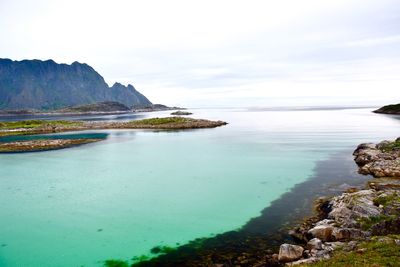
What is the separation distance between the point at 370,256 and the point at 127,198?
2064cm

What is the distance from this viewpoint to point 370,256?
1320 centimetres

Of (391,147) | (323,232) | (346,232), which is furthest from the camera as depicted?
(391,147)

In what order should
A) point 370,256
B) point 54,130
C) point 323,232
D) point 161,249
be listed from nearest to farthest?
point 370,256, point 323,232, point 161,249, point 54,130

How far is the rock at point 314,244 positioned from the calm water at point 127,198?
5.71 meters

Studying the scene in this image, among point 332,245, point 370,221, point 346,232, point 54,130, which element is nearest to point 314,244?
point 332,245

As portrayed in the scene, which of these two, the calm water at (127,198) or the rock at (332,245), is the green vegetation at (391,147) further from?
the rock at (332,245)

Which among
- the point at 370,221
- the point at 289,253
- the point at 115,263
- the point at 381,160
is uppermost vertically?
the point at 381,160

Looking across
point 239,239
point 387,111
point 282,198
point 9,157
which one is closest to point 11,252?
point 239,239

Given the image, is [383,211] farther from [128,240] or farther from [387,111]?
[387,111]

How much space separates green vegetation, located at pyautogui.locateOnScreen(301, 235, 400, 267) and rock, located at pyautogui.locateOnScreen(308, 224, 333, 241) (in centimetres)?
221

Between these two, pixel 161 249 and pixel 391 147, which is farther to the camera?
pixel 391 147

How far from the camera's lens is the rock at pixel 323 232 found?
1706 centimetres

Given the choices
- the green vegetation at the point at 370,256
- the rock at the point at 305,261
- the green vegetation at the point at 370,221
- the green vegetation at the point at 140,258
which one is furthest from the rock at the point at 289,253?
the green vegetation at the point at 140,258

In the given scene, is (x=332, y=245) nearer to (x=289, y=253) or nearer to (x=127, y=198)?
(x=289, y=253)
